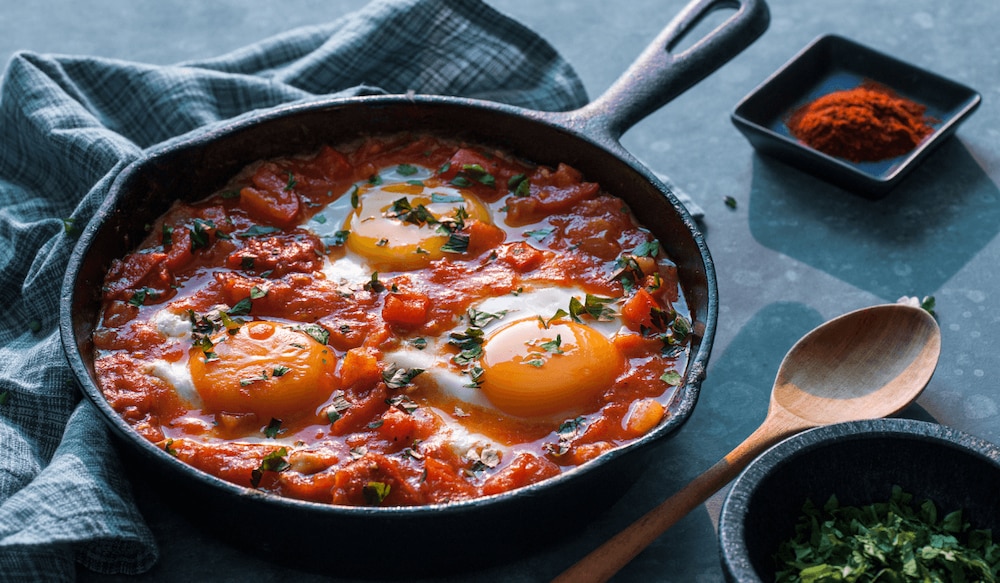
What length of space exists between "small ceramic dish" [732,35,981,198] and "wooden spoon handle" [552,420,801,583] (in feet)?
5.45

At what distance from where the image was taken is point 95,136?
451cm

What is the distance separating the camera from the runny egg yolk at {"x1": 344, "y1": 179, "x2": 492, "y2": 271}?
13.4 feet

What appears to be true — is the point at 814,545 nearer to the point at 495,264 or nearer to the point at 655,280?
the point at 655,280

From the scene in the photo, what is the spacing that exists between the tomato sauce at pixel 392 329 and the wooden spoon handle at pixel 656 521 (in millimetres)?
251

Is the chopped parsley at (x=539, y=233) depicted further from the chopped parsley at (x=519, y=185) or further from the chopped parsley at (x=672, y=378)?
the chopped parsley at (x=672, y=378)

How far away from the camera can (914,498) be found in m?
3.37

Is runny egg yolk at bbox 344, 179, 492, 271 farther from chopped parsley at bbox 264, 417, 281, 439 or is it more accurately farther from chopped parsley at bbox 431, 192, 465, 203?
chopped parsley at bbox 264, 417, 281, 439

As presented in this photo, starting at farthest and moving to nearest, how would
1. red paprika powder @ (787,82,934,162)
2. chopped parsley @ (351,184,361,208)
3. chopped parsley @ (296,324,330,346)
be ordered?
red paprika powder @ (787,82,934,162)
chopped parsley @ (351,184,361,208)
chopped parsley @ (296,324,330,346)

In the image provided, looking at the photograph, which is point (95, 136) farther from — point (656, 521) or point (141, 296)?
point (656, 521)

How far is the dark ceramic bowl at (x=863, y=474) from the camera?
3230 mm

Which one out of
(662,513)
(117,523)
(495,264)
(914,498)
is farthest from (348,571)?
(914,498)

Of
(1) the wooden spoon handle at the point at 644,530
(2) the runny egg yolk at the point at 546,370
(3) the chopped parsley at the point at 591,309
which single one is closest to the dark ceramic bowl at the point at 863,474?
(1) the wooden spoon handle at the point at 644,530

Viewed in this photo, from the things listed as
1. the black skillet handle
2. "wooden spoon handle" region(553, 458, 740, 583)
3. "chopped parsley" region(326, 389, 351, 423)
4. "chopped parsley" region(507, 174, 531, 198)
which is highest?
the black skillet handle

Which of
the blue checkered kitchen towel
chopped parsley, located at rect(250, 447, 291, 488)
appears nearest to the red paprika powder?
the blue checkered kitchen towel
